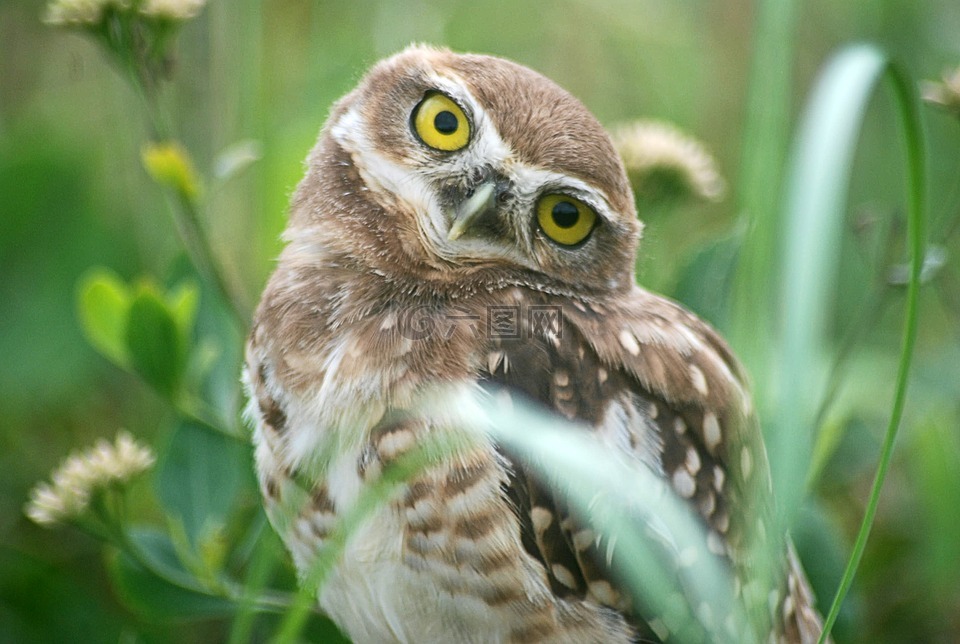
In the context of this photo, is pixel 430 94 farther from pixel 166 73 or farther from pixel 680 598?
pixel 680 598

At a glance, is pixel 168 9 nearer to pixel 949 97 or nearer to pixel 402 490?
pixel 402 490

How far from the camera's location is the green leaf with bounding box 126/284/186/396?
239cm

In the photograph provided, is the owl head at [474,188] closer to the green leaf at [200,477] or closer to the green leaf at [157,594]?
the green leaf at [200,477]

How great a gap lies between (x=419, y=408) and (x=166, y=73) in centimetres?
102

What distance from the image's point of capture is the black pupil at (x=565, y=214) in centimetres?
214

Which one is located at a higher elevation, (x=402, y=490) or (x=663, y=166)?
(x=663, y=166)

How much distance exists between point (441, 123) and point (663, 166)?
2.69ft

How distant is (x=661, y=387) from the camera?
223 cm

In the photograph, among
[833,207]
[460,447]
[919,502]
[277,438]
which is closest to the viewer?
[833,207]

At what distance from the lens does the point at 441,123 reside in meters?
2.15

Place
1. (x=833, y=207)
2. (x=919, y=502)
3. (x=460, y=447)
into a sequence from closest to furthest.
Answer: (x=833, y=207) < (x=460, y=447) < (x=919, y=502)

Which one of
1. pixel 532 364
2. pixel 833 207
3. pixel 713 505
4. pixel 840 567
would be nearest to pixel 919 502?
pixel 840 567

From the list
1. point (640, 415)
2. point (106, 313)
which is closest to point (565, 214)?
point (640, 415)

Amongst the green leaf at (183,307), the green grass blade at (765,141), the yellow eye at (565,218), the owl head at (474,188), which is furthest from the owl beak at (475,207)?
the green leaf at (183,307)
